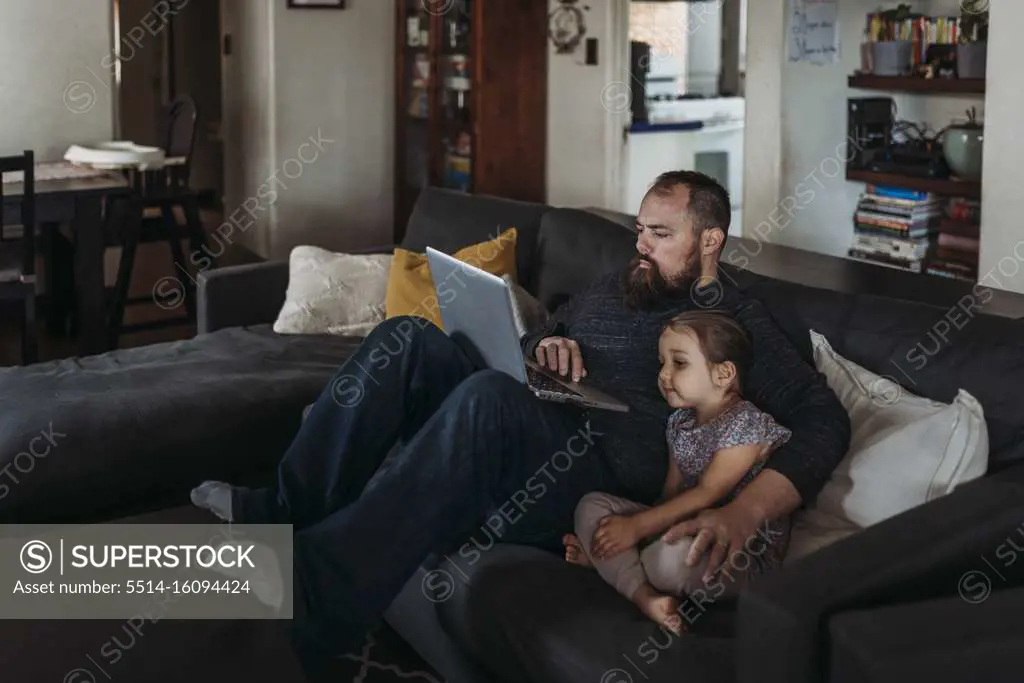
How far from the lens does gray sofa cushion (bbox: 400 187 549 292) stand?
3.49 metres

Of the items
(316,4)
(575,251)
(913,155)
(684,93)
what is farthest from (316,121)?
(575,251)

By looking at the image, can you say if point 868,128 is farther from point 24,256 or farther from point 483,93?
point 24,256

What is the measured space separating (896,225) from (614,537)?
3.23m

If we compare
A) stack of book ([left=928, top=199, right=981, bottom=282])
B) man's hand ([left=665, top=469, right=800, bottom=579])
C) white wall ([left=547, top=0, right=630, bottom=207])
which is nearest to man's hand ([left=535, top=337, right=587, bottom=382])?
man's hand ([left=665, top=469, right=800, bottom=579])

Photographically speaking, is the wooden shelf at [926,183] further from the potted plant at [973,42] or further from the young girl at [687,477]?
the young girl at [687,477]

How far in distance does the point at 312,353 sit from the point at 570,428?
1.27 meters

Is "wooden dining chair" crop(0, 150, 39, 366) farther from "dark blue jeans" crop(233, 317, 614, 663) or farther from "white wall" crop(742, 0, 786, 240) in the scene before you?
"white wall" crop(742, 0, 786, 240)

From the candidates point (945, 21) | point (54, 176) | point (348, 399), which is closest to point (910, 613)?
point (348, 399)

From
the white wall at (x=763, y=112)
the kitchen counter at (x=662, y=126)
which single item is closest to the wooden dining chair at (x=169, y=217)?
the kitchen counter at (x=662, y=126)

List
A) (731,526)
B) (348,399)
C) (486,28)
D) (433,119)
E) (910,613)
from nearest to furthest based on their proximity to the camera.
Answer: (910,613) → (731,526) → (348,399) → (486,28) → (433,119)

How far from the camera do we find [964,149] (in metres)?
4.60

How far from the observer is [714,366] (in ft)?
7.64

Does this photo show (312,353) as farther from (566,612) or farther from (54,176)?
(54,176)

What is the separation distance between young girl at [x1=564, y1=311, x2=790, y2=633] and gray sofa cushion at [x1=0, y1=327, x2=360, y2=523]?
111cm
